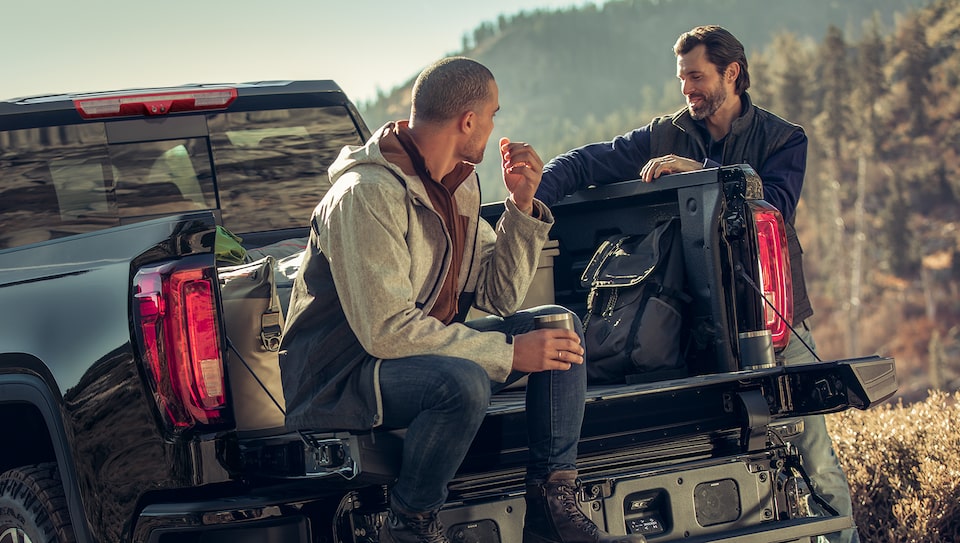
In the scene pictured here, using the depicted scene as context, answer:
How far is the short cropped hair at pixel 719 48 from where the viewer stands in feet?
16.2

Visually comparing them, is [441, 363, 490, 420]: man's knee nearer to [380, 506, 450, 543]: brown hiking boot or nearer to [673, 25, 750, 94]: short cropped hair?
[380, 506, 450, 543]: brown hiking boot

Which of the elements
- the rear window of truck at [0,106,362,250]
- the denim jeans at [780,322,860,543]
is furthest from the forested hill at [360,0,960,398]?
the rear window of truck at [0,106,362,250]

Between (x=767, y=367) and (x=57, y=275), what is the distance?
208 centimetres

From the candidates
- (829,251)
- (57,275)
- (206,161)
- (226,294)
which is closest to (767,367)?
(226,294)

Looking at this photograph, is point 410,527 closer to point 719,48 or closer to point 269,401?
point 269,401

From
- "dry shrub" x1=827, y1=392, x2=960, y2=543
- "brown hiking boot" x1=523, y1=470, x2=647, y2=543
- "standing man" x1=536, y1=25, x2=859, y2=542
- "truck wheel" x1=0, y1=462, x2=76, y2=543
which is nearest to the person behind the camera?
"brown hiking boot" x1=523, y1=470, x2=647, y2=543

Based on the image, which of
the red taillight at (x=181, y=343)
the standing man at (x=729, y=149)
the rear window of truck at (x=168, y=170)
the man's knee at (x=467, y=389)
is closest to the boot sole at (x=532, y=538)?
the man's knee at (x=467, y=389)

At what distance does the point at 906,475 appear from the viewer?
17.9 ft

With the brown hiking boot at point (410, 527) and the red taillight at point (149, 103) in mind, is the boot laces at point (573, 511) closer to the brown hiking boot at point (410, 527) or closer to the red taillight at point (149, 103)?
the brown hiking boot at point (410, 527)

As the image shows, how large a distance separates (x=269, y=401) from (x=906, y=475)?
3.31 m

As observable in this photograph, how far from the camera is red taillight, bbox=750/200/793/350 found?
375 centimetres

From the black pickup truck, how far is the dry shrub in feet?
5.18

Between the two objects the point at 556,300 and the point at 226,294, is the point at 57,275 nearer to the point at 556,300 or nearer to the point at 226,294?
the point at 226,294

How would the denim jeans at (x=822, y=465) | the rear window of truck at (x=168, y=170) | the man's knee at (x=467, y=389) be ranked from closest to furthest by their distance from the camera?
the man's knee at (x=467, y=389) → the rear window of truck at (x=168, y=170) → the denim jeans at (x=822, y=465)
